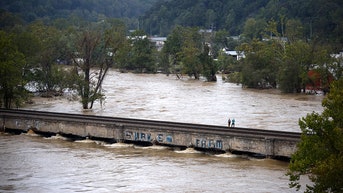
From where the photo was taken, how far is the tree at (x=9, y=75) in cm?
5362

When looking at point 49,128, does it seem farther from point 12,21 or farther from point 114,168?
point 12,21

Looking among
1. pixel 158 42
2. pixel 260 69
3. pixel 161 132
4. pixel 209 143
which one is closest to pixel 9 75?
pixel 161 132

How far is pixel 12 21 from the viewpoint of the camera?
136250 mm

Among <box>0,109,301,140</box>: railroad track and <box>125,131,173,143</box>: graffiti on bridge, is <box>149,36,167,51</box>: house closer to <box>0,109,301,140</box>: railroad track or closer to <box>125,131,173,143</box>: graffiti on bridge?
<box>0,109,301,140</box>: railroad track

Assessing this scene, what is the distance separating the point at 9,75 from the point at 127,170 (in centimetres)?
2150

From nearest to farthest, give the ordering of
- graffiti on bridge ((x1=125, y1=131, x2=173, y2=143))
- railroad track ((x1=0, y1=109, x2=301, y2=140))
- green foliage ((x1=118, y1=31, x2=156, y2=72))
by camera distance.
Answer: railroad track ((x1=0, y1=109, x2=301, y2=140))
graffiti on bridge ((x1=125, y1=131, x2=173, y2=143))
green foliage ((x1=118, y1=31, x2=156, y2=72))

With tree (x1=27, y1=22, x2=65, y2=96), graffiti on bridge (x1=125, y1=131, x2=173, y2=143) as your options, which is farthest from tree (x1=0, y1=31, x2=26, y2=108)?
graffiti on bridge (x1=125, y1=131, x2=173, y2=143)

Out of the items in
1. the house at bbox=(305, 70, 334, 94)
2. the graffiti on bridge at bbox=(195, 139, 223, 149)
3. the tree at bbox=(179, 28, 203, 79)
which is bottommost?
the graffiti on bridge at bbox=(195, 139, 223, 149)

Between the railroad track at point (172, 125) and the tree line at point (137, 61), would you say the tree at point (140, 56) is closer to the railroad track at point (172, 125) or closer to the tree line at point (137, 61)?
the tree line at point (137, 61)

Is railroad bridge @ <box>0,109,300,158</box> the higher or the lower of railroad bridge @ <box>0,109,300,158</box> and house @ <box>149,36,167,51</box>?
the lower

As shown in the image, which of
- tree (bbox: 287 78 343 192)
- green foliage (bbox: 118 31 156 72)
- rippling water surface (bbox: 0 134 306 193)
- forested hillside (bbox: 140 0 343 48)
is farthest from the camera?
forested hillside (bbox: 140 0 343 48)

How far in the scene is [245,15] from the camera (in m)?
166

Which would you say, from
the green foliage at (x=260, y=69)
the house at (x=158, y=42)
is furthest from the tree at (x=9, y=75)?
the house at (x=158, y=42)

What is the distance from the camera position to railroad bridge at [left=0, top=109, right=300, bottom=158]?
124 feet
